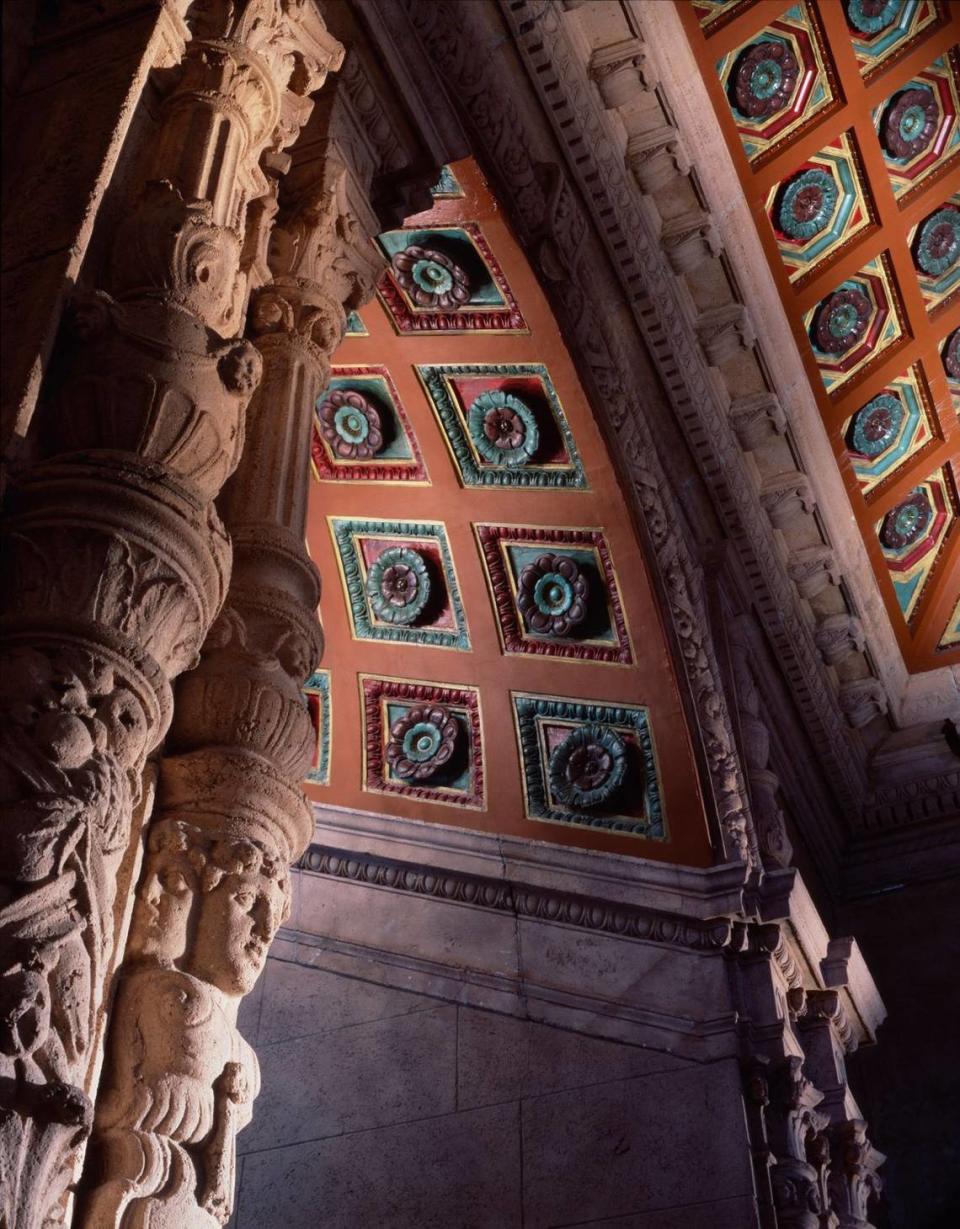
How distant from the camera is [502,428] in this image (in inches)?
252

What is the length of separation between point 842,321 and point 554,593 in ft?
6.92

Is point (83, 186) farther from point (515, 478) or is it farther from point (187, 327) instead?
point (515, 478)

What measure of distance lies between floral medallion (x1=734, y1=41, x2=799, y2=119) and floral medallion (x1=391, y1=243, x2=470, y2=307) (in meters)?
1.58

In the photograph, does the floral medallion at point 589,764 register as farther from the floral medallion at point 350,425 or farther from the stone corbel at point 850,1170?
the stone corbel at point 850,1170

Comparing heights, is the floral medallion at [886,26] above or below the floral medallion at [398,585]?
above

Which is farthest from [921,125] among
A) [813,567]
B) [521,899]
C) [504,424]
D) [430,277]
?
[521,899]

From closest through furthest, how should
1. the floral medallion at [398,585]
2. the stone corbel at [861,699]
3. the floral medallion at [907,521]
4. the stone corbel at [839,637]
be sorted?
the floral medallion at [398,585], the stone corbel at [839,637], the floral medallion at [907,521], the stone corbel at [861,699]

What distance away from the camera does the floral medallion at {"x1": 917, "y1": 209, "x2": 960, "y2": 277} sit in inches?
286

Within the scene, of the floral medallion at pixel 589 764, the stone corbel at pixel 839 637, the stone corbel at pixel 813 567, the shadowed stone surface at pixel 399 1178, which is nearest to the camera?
the shadowed stone surface at pixel 399 1178

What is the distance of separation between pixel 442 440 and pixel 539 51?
5.75 ft

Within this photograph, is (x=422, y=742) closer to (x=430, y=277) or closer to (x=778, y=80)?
(x=430, y=277)

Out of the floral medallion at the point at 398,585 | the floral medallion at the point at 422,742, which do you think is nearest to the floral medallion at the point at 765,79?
the floral medallion at the point at 398,585

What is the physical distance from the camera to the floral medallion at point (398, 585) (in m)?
6.77

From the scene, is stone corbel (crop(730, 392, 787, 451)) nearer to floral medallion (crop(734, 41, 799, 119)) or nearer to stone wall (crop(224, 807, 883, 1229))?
floral medallion (crop(734, 41, 799, 119))
